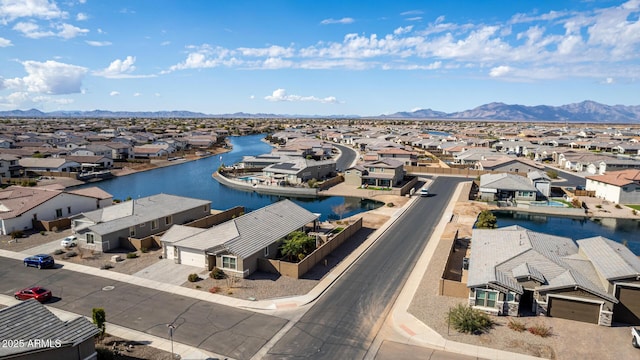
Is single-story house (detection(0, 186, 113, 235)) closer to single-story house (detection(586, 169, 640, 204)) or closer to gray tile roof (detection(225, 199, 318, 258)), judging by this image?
gray tile roof (detection(225, 199, 318, 258))

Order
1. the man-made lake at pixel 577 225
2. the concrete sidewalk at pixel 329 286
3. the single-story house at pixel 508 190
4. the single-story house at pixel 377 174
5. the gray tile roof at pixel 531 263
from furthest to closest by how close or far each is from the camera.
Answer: the single-story house at pixel 377 174 → the single-story house at pixel 508 190 → the man-made lake at pixel 577 225 → the gray tile roof at pixel 531 263 → the concrete sidewalk at pixel 329 286

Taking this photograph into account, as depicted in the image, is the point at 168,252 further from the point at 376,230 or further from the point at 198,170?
the point at 198,170

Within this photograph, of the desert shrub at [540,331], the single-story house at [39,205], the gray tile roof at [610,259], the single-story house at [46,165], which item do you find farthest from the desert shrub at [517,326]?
the single-story house at [46,165]

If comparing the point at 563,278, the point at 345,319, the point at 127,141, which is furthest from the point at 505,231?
the point at 127,141

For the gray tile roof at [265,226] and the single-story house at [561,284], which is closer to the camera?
the single-story house at [561,284]

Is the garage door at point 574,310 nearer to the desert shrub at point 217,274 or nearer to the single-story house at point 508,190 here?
the desert shrub at point 217,274

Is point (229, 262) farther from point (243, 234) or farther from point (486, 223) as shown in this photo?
point (486, 223)
